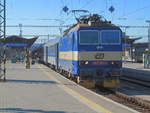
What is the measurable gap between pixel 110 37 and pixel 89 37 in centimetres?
101

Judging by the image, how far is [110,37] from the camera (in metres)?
20.4

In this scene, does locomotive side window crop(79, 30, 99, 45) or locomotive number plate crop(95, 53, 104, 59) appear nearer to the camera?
locomotive number plate crop(95, 53, 104, 59)

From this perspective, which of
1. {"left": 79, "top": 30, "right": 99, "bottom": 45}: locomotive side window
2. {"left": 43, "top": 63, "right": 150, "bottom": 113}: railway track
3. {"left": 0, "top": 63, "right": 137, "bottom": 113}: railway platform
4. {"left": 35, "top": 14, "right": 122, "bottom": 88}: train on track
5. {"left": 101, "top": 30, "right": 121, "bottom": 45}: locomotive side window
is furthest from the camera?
{"left": 101, "top": 30, "right": 121, "bottom": 45}: locomotive side window

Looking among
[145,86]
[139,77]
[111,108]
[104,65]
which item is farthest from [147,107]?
[139,77]

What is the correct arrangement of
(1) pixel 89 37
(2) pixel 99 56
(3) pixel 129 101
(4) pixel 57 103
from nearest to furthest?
(4) pixel 57 103 < (3) pixel 129 101 < (2) pixel 99 56 < (1) pixel 89 37

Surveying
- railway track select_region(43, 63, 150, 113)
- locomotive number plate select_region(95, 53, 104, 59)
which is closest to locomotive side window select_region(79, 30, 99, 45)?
locomotive number plate select_region(95, 53, 104, 59)

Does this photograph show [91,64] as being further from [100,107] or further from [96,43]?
[100,107]

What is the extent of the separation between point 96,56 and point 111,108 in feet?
26.0

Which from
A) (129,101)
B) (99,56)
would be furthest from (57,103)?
(99,56)

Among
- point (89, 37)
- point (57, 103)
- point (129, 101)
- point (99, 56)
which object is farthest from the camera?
point (89, 37)

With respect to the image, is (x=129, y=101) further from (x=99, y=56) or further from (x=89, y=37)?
(x=89, y=37)

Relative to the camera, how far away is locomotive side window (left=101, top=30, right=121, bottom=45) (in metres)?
20.3

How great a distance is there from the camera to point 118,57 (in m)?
20.2

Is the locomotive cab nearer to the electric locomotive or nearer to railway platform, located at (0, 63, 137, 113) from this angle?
the electric locomotive
